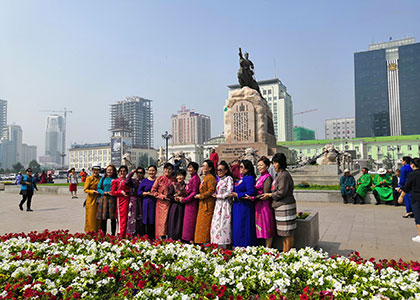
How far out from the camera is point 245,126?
17.8m

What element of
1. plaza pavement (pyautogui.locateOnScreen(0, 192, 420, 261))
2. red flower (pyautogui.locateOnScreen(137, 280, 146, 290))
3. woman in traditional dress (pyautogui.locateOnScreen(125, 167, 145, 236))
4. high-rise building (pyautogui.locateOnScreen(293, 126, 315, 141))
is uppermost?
high-rise building (pyautogui.locateOnScreen(293, 126, 315, 141))

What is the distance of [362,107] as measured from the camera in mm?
96312

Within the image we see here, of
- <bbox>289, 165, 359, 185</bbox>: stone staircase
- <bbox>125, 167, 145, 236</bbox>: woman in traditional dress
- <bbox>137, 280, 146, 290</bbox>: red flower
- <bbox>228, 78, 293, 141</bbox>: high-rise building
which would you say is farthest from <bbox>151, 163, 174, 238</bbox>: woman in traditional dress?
<bbox>228, 78, 293, 141</bbox>: high-rise building

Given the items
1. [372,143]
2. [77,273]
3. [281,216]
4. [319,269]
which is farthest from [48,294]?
[372,143]

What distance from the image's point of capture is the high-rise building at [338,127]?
378 ft

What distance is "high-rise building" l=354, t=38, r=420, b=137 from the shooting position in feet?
294

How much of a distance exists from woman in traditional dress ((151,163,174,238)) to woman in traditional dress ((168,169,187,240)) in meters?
0.09

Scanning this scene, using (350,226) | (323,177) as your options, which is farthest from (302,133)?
(350,226)

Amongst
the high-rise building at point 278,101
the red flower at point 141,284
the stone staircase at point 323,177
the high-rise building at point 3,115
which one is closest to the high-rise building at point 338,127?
the high-rise building at point 278,101

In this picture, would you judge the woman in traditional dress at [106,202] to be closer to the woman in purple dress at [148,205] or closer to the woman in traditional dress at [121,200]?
the woman in traditional dress at [121,200]

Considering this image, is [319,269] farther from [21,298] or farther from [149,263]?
[21,298]

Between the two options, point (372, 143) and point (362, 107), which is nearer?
point (372, 143)

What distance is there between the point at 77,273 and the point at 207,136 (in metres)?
119

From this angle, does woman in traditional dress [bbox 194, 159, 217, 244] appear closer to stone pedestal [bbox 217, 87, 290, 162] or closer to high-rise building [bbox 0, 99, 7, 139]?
stone pedestal [bbox 217, 87, 290, 162]
